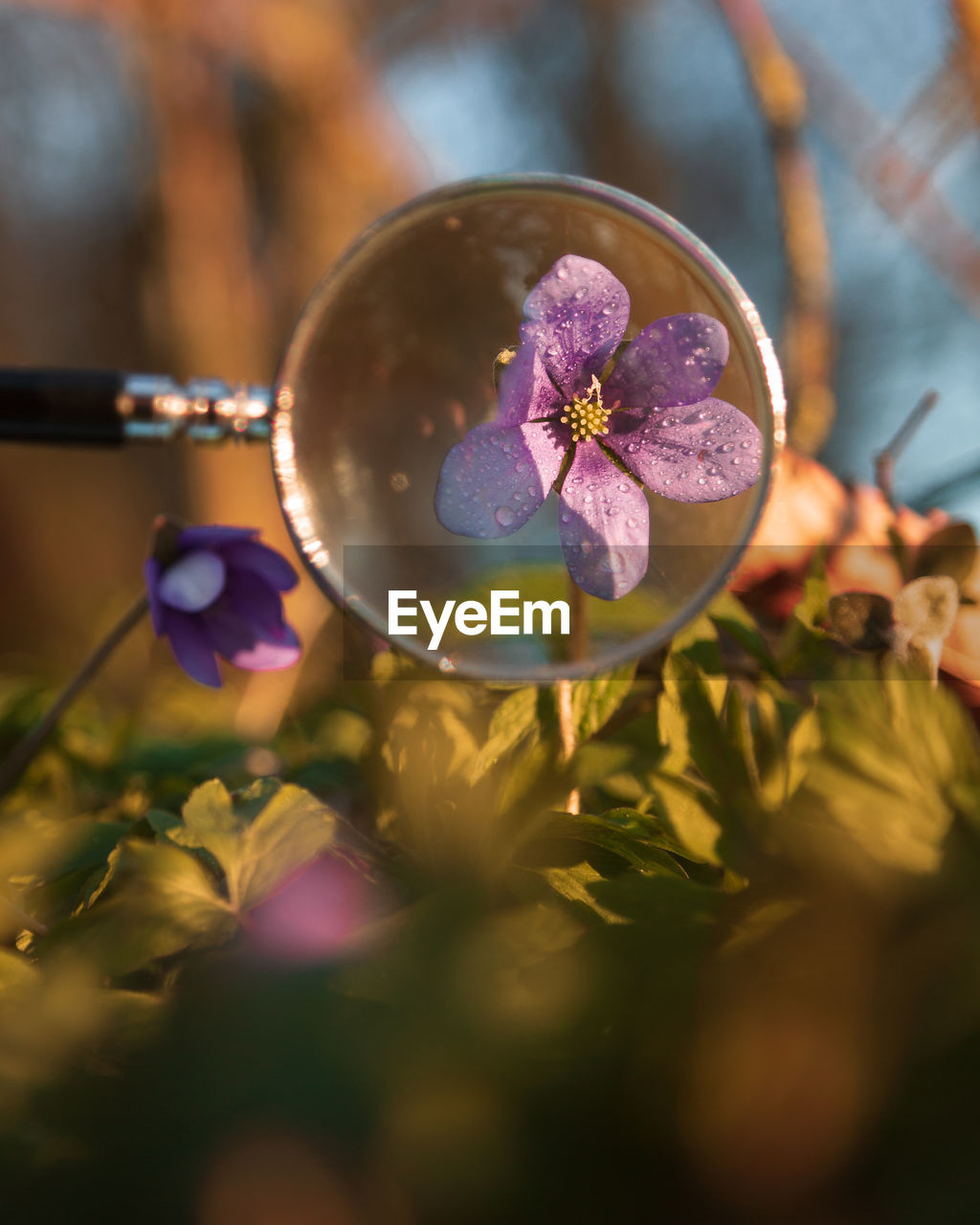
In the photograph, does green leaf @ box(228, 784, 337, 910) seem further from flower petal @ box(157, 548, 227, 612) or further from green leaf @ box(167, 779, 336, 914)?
Result: flower petal @ box(157, 548, 227, 612)

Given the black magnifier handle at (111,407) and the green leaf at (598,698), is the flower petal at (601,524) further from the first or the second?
the black magnifier handle at (111,407)

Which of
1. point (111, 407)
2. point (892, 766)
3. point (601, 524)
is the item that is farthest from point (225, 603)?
point (892, 766)

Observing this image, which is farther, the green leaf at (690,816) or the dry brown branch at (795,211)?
the dry brown branch at (795,211)

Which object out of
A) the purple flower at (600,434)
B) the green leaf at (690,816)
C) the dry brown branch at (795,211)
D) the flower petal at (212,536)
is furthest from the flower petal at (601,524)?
the dry brown branch at (795,211)

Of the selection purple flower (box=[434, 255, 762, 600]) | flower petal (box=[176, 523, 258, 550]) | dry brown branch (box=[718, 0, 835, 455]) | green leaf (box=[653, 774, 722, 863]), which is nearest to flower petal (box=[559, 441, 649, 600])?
purple flower (box=[434, 255, 762, 600])

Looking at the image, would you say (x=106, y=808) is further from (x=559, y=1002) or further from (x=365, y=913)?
(x=559, y=1002)
